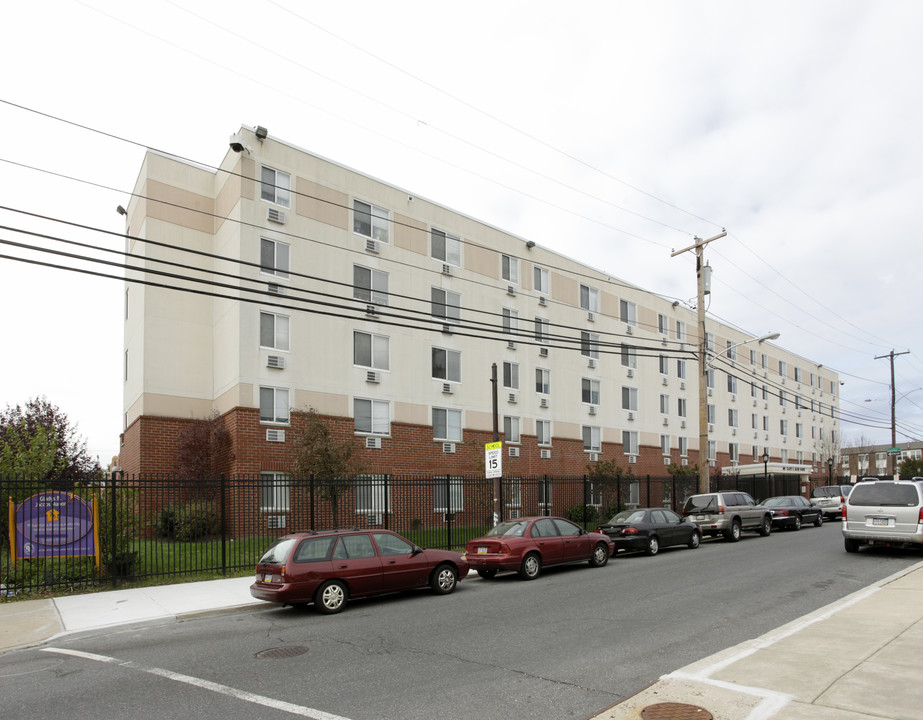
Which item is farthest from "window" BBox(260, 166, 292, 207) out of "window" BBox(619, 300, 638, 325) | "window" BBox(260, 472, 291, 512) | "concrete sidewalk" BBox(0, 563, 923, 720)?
"window" BBox(619, 300, 638, 325)

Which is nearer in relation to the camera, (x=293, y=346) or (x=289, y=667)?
(x=289, y=667)

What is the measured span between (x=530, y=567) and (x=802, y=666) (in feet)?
29.1

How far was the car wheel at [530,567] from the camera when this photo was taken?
1534 centimetres

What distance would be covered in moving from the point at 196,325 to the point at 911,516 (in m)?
24.0

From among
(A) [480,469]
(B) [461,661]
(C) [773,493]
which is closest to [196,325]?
(A) [480,469]

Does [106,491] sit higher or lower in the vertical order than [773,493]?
higher

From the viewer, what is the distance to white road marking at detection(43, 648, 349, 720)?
621 centimetres

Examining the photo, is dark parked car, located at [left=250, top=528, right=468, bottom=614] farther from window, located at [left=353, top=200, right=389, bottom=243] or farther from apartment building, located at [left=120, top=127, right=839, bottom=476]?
window, located at [left=353, top=200, right=389, bottom=243]

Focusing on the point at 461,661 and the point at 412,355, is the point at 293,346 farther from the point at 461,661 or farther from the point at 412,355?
the point at 461,661

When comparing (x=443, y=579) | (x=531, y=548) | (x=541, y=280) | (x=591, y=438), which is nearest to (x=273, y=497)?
(x=531, y=548)

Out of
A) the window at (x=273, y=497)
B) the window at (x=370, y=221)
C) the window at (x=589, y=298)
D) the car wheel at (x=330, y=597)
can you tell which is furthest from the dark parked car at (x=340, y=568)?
the window at (x=589, y=298)

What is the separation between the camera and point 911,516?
636 inches

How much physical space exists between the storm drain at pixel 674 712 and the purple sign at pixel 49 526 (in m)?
12.2

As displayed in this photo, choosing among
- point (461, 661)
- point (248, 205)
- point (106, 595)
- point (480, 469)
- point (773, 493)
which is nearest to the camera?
point (461, 661)
